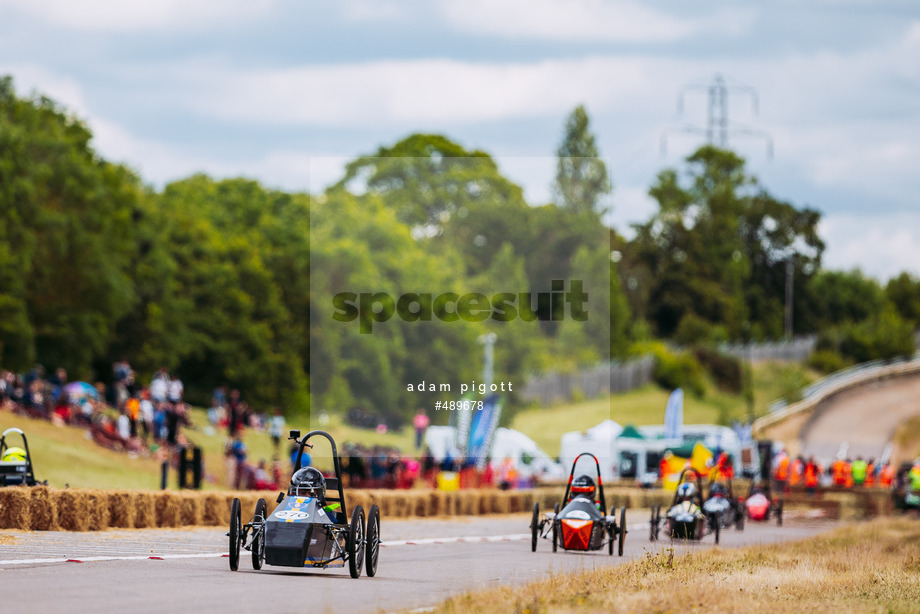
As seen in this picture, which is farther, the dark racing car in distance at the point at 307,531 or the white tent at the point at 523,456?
the white tent at the point at 523,456

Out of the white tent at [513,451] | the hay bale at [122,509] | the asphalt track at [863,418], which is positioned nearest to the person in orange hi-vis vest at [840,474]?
the white tent at [513,451]

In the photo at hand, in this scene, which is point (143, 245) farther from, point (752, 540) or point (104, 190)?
point (752, 540)

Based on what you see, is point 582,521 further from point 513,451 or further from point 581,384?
point 581,384

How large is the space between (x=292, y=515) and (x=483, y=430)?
1117 inches

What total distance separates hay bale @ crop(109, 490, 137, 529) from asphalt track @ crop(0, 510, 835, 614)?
1.32 ft

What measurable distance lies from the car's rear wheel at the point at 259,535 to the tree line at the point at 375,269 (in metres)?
40.6

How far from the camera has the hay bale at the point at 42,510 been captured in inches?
859

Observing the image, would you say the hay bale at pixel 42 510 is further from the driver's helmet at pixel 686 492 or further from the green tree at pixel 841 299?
the green tree at pixel 841 299

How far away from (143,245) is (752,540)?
45.9 meters

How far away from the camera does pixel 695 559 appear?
789 inches

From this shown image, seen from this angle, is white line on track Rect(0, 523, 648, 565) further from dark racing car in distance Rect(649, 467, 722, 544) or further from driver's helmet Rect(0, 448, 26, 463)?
driver's helmet Rect(0, 448, 26, 463)

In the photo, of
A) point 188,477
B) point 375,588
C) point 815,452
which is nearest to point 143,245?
point 188,477

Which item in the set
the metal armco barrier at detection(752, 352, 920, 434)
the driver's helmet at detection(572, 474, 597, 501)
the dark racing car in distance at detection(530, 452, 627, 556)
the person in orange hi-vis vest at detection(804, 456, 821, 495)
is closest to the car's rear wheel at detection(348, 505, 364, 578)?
the dark racing car in distance at detection(530, 452, 627, 556)

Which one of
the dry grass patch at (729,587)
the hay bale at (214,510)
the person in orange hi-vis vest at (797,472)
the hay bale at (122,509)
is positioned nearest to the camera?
the dry grass patch at (729,587)
